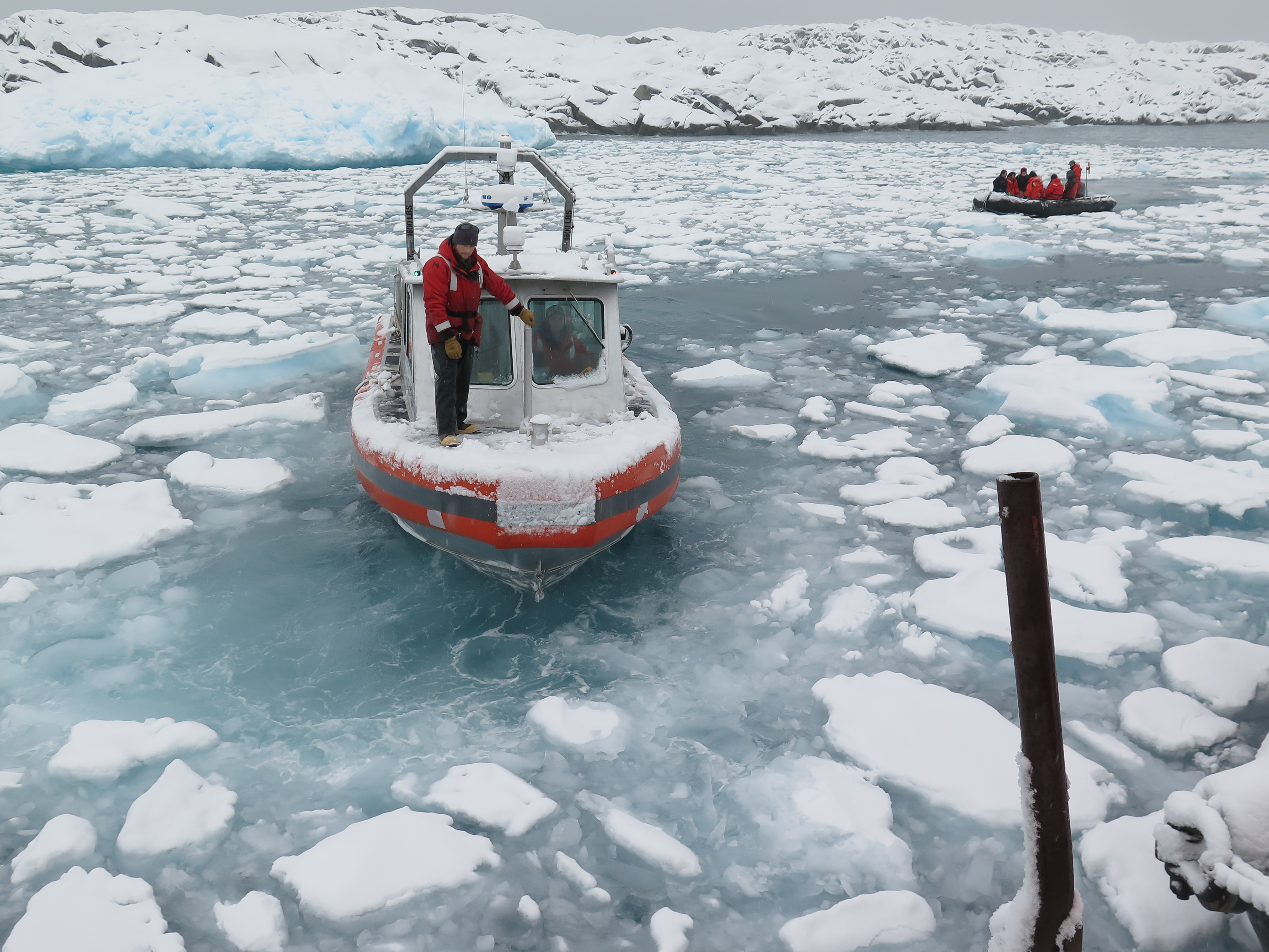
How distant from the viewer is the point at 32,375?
770cm

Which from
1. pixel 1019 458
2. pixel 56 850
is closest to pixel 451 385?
pixel 56 850

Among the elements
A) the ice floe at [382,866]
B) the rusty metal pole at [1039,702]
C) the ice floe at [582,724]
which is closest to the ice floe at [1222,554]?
the rusty metal pole at [1039,702]

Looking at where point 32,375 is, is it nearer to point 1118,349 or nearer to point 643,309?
point 643,309

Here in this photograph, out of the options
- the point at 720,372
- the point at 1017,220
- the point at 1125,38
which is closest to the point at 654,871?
the point at 720,372

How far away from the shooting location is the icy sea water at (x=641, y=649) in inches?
118

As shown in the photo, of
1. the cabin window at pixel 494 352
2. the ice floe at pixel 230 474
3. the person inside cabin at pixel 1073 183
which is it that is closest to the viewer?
the cabin window at pixel 494 352

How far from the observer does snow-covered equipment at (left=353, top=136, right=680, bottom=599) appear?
432cm

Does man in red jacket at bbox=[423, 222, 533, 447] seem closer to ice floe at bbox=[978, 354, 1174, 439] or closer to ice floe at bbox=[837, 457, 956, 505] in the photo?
ice floe at bbox=[837, 457, 956, 505]

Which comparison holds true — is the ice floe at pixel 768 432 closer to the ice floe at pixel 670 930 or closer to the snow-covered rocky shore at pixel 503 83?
the snow-covered rocky shore at pixel 503 83

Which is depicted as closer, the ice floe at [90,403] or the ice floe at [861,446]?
the ice floe at [861,446]

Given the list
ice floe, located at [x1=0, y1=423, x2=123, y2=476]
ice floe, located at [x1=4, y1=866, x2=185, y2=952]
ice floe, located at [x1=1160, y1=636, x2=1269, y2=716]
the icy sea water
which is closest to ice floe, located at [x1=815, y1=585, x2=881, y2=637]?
the icy sea water

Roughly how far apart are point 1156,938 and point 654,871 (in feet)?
5.10

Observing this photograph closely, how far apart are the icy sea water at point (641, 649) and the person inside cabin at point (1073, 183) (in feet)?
30.5

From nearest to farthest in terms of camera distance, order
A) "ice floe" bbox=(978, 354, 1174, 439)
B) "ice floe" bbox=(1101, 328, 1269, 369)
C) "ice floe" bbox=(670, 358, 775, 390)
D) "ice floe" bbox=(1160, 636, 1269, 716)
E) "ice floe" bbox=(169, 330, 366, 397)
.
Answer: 1. "ice floe" bbox=(1160, 636, 1269, 716)
2. "ice floe" bbox=(978, 354, 1174, 439)
3. "ice floe" bbox=(169, 330, 366, 397)
4. "ice floe" bbox=(670, 358, 775, 390)
5. "ice floe" bbox=(1101, 328, 1269, 369)
